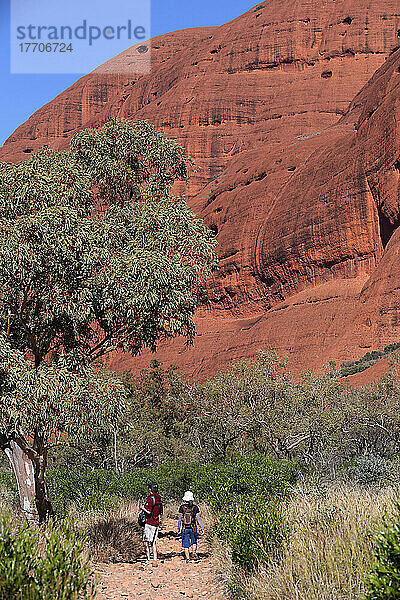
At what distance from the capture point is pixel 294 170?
50719 millimetres

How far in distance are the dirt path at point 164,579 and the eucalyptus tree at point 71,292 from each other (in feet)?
6.86

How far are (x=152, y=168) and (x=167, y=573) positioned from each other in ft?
30.5

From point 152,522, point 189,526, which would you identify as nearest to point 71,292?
point 152,522

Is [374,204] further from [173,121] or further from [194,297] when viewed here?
[173,121]

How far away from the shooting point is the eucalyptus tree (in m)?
8.76

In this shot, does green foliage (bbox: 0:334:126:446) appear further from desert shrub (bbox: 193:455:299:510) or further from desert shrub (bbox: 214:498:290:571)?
desert shrub (bbox: 193:455:299:510)

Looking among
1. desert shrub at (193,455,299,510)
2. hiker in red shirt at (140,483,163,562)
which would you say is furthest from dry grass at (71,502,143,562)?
desert shrub at (193,455,299,510)

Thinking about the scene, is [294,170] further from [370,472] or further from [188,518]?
[188,518]

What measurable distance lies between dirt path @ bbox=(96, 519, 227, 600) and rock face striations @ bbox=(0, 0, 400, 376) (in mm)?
7207

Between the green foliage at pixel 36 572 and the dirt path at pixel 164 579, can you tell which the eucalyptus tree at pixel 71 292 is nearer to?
the dirt path at pixel 164 579

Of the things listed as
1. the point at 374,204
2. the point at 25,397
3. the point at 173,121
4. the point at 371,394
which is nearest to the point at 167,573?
the point at 25,397

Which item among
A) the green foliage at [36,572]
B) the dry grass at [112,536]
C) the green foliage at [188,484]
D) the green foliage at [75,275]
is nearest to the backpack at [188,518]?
the green foliage at [188,484]

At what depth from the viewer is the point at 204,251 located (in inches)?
425

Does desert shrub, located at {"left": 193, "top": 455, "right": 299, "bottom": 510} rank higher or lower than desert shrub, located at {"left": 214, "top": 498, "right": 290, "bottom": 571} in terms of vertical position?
lower
